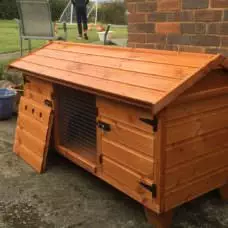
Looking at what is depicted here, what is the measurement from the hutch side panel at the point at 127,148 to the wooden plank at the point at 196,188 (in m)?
0.12

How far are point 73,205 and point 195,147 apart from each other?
1006mm

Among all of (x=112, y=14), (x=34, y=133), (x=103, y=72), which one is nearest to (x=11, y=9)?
(x=112, y=14)

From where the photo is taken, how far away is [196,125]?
2555 millimetres

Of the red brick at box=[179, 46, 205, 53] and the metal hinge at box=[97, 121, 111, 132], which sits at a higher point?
the red brick at box=[179, 46, 205, 53]

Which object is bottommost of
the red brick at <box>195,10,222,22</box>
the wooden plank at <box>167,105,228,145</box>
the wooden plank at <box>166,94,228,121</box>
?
the wooden plank at <box>167,105,228,145</box>

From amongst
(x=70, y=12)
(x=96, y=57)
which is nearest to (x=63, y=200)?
(x=96, y=57)

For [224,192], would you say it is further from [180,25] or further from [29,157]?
[29,157]

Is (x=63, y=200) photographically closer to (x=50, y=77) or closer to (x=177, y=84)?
(x=50, y=77)

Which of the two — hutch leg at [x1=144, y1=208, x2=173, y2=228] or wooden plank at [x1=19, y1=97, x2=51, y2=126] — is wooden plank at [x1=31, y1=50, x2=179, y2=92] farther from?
hutch leg at [x1=144, y1=208, x2=173, y2=228]

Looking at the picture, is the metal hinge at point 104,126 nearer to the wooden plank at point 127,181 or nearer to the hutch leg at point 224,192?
the wooden plank at point 127,181

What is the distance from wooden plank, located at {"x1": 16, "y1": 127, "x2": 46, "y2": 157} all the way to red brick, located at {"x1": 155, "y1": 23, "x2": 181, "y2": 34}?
1.52m

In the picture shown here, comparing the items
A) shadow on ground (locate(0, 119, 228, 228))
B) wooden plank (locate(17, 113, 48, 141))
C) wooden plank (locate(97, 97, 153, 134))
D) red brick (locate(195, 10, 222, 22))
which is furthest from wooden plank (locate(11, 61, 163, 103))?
red brick (locate(195, 10, 222, 22))

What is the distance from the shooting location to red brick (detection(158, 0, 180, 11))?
356 centimetres

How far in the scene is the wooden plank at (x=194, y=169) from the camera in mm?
2490
